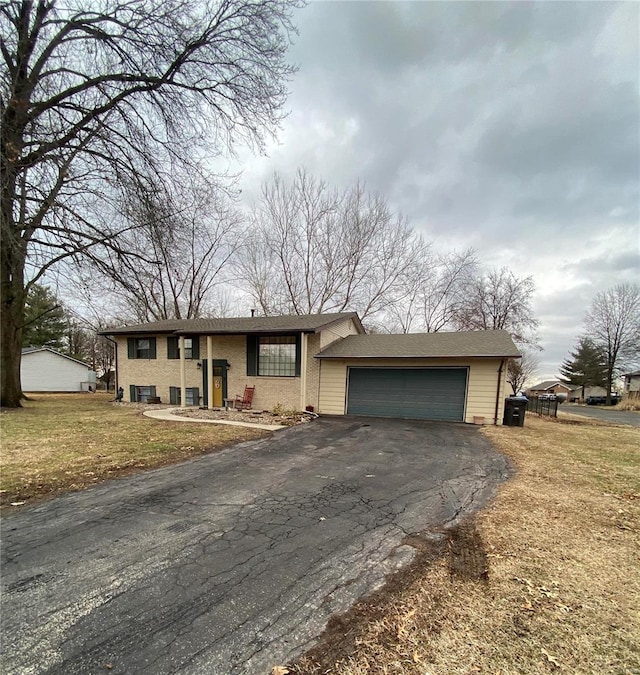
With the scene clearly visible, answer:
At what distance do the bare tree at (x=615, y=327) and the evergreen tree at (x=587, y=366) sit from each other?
1309mm

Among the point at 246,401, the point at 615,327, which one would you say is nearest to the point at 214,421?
the point at 246,401

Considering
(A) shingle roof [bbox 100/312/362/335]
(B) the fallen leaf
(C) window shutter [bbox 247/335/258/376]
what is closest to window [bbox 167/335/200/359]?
(A) shingle roof [bbox 100/312/362/335]

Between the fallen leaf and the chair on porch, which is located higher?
the fallen leaf

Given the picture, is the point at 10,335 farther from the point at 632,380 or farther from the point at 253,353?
the point at 632,380

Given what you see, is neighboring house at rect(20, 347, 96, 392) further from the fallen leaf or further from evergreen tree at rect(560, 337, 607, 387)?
evergreen tree at rect(560, 337, 607, 387)

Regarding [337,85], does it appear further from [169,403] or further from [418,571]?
[169,403]

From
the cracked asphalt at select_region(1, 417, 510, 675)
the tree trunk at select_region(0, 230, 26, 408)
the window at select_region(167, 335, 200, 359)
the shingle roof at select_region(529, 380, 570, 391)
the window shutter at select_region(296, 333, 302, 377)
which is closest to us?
the cracked asphalt at select_region(1, 417, 510, 675)

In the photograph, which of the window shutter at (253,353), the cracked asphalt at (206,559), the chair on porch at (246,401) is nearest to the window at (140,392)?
the chair on porch at (246,401)

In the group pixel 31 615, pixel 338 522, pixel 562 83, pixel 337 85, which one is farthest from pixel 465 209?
pixel 31 615

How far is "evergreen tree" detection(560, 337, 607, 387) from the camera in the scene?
42250 mm

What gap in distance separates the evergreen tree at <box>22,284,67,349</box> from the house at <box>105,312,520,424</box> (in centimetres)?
1934

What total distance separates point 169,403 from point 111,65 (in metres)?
12.6

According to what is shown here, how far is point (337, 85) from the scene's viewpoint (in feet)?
32.3

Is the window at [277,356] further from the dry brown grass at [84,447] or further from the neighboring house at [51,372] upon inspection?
the neighboring house at [51,372]
